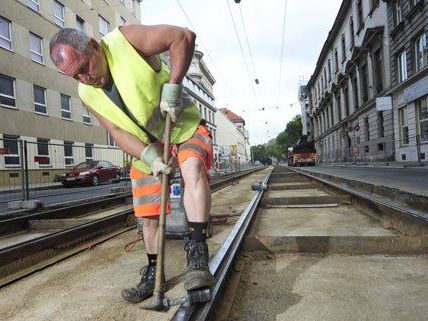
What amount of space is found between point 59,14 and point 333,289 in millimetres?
28218

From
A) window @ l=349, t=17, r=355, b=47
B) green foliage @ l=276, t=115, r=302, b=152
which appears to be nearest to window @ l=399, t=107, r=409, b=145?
window @ l=349, t=17, r=355, b=47

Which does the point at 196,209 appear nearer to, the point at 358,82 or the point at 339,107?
the point at 358,82

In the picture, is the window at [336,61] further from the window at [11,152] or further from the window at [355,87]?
the window at [11,152]

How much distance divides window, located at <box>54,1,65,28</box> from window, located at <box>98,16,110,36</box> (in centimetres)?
460

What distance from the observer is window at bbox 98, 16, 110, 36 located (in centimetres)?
3120

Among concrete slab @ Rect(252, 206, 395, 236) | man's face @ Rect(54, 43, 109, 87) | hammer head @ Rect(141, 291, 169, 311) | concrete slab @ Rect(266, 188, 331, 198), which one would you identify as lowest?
concrete slab @ Rect(266, 188, 331, 198)

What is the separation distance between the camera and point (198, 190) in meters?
2.35

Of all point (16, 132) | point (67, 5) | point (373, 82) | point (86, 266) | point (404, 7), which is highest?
point (67, 5)

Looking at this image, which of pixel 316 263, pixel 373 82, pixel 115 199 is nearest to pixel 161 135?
pixel 316 263

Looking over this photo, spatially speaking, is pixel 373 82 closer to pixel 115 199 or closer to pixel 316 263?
pixel 115 199

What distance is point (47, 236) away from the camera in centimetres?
402

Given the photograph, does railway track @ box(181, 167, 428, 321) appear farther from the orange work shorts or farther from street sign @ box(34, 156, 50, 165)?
street sign @ box(34, 156, 50, 165)

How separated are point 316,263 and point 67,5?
2842 centimetres

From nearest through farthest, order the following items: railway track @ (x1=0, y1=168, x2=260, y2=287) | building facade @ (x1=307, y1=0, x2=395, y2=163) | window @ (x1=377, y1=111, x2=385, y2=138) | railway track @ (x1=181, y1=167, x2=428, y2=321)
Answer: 1. railway track @ (x1=181, y1=167, x2=428, y2=321)
2. railway track @ (x1=0, y1=168, x2=260, y2=287)
3. building facade @ (x1=307, y1=0, x2=395, y2=163)
4. window @ (x1=377, y1=111, x2=385, y2=138)
